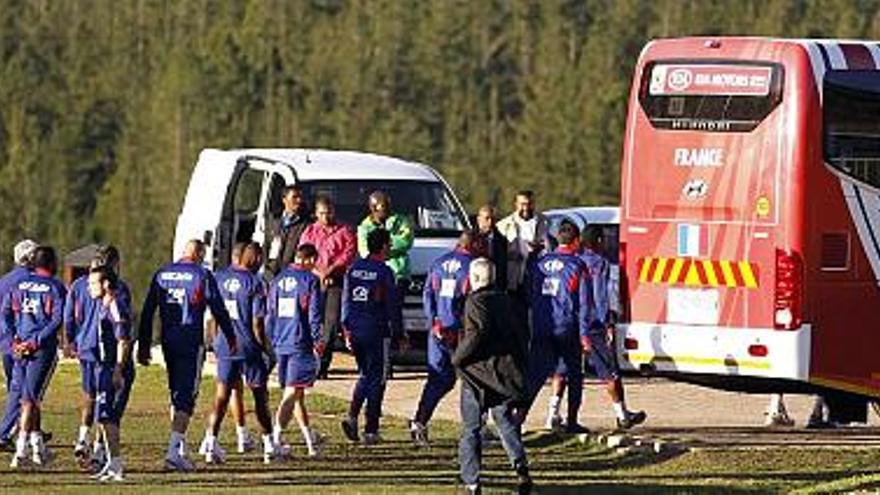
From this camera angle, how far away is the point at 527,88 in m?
124

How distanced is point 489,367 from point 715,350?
3639 millimetres

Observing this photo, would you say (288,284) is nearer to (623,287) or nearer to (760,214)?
(623,287)

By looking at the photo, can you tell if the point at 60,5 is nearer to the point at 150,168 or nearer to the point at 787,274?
the point at 150,168

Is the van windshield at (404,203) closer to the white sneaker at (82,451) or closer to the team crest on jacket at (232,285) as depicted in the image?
the team crest on jacket at (232,285)

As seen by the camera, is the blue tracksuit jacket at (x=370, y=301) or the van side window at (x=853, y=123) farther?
the blue tracksuit jacket at (x=370, y=301)

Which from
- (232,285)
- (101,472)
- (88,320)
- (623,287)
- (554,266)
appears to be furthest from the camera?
(554,266)

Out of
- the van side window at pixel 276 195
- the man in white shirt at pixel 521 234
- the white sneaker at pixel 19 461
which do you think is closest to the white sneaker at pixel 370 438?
the man in white shirt at pixel 521 234

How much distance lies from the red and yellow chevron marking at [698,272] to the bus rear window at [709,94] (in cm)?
112

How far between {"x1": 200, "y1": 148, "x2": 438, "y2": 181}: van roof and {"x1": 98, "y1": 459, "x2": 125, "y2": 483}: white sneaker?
9172 millimetres

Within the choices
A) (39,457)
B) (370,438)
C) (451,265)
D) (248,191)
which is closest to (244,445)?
(370,438)

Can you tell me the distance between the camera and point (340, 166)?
31781 mm

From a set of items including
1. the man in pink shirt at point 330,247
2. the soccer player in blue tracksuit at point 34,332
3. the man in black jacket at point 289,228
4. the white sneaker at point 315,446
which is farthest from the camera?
the man in black jacket at point 289,228

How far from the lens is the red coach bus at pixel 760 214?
896 inches

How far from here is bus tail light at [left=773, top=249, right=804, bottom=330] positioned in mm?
22734
